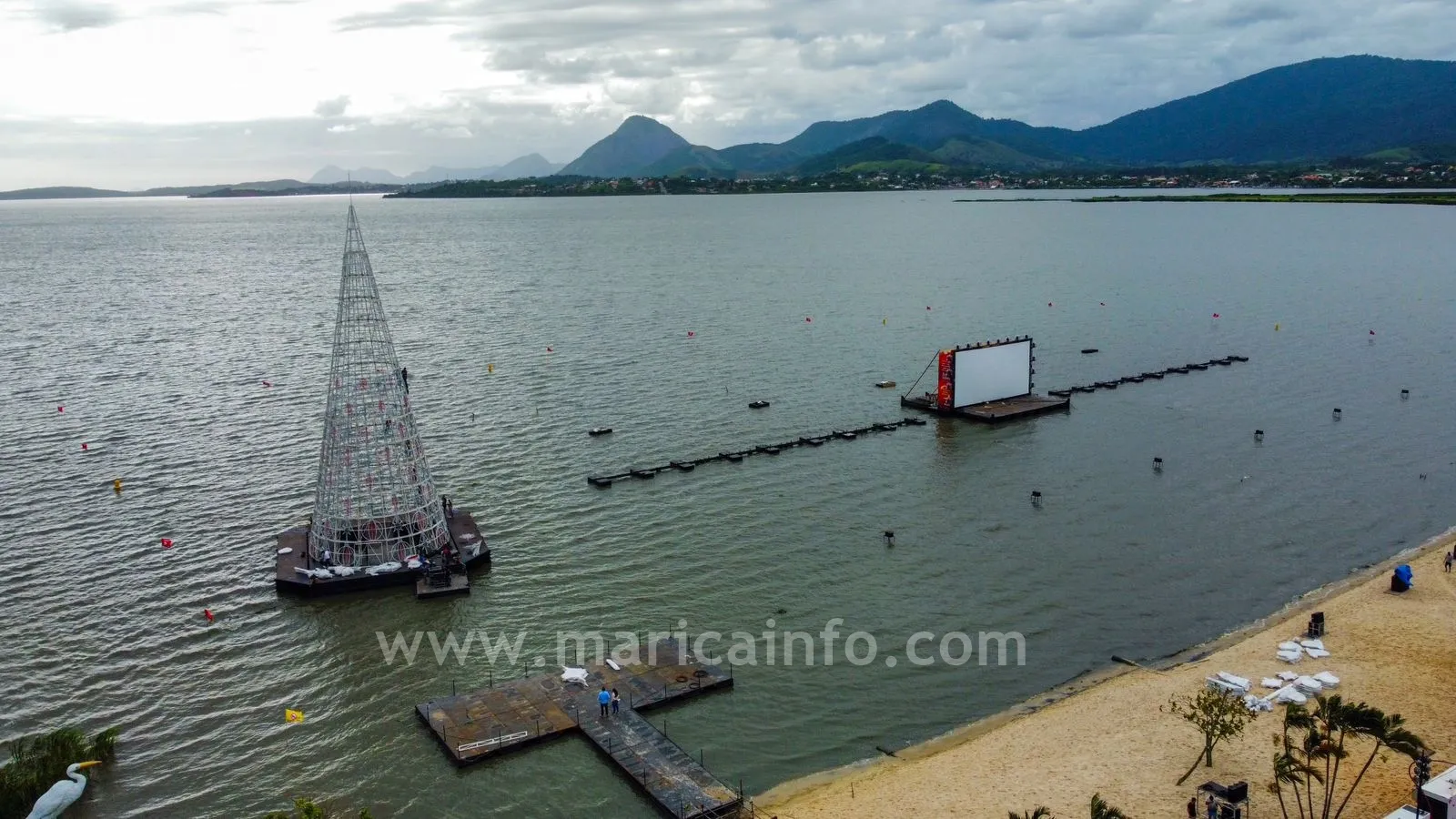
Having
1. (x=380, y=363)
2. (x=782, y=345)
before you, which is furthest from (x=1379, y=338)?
(x=380, y=363)

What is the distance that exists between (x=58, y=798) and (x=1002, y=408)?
5933 cm

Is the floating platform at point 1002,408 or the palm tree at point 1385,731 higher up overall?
the palm tree at point 1385,731

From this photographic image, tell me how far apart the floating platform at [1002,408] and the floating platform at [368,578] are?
123 ft

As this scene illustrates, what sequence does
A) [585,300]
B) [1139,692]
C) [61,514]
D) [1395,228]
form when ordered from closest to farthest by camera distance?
1. [1139,692]
2. [61,514]
3. [585,300]
4. [1395,228]

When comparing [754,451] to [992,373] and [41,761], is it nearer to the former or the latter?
[992,373]

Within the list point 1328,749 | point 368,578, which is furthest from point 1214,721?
point 368,578

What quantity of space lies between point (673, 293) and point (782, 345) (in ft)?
132

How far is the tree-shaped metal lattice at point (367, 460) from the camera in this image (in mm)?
42781

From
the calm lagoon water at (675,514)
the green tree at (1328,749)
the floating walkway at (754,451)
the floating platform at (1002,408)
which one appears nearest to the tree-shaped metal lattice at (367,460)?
the calm lagoon water at (675,514)

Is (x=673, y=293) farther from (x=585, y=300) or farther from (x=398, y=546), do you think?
(x=398, y=546)

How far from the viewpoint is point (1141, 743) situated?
30.2 meters

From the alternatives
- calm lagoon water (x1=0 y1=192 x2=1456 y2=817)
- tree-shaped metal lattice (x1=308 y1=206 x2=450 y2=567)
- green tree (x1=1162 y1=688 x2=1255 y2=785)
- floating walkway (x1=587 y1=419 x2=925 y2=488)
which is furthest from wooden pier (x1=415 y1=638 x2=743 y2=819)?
floating walkway (x1=587 y1=419 x2=925 y2=488)

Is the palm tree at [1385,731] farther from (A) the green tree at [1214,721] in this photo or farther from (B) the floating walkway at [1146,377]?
(B) the floating walkway at [1146,377]

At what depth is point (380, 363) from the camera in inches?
1764
